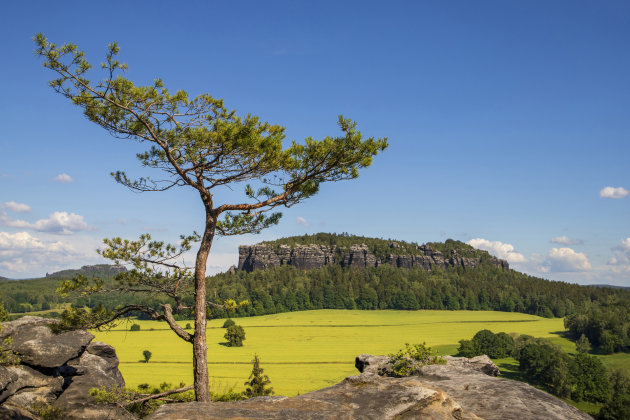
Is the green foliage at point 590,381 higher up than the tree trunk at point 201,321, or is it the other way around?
the tree trunk at point 201,321

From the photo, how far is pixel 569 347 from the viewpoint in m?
114

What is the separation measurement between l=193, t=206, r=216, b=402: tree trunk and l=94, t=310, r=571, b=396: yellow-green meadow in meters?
29.5

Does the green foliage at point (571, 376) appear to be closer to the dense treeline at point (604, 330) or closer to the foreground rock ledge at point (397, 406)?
the dense treeline at point (604, 330)

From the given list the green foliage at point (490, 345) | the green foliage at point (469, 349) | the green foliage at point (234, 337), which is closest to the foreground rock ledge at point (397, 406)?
the green foliage at point (469, 349)

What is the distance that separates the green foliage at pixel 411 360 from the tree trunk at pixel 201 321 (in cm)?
741

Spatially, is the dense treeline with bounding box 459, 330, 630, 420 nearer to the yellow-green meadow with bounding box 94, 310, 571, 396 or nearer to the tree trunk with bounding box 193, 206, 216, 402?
the yellow-green meadow with bounding box 94, 310, 571, 396

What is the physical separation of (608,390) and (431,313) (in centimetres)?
12335

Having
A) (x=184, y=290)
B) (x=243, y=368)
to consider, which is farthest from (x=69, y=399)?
(x=243, y=368)

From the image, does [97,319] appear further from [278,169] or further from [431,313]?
[431,313]

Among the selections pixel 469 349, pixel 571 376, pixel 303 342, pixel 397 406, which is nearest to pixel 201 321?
pixel 397 406

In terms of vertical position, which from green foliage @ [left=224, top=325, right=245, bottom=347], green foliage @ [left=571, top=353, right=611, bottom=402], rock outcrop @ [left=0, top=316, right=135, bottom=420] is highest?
rock outcrop @ [left=0, top=316, right=135, bottom=420]

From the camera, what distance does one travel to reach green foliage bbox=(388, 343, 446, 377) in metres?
16.2

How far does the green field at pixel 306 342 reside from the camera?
212 feet

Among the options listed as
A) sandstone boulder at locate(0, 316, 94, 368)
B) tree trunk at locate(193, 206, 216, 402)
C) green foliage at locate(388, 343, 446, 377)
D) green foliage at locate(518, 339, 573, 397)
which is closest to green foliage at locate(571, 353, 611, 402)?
green foliage at locate(518, 339, 573, 397)
